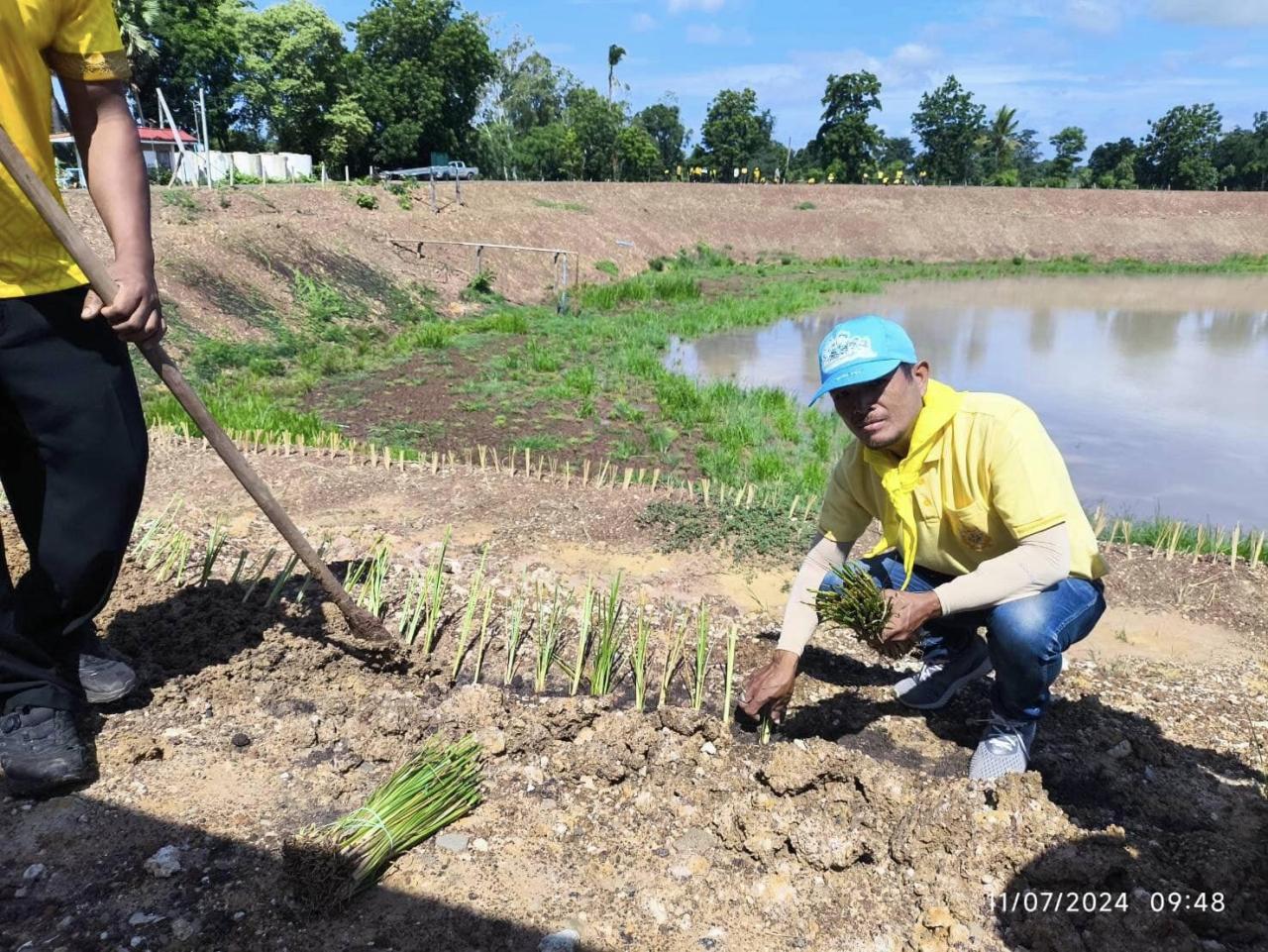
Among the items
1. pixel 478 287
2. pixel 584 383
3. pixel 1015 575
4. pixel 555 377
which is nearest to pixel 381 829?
pixel 1015 575

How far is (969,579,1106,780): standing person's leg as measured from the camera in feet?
7.13

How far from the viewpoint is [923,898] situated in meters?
1.87

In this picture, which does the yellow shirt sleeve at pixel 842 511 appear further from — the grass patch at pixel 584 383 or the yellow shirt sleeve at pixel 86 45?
the yellow shirt sleeve at pixel 86 45

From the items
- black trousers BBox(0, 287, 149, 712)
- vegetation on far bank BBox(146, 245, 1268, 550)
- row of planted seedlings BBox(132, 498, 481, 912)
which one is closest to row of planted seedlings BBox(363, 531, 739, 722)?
row of planted seedlings BBox(132, 498, 481, 912)

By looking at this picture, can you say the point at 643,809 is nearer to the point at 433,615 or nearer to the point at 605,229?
the point at 433,615

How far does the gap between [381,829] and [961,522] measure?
5.36 ft

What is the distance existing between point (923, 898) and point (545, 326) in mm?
11555

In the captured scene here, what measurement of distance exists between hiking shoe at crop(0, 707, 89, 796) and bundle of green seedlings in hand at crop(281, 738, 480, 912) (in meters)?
0.64

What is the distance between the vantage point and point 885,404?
2.05 meters

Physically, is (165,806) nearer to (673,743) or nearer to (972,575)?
(673,743)

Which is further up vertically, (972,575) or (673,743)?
(972,575)

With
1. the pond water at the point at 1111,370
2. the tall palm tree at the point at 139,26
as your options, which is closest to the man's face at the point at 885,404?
the pond water at the point at 1111,370

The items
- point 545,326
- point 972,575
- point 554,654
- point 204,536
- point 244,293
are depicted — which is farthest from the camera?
point 545,326

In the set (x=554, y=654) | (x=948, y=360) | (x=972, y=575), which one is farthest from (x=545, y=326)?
(x=972, y=575)
